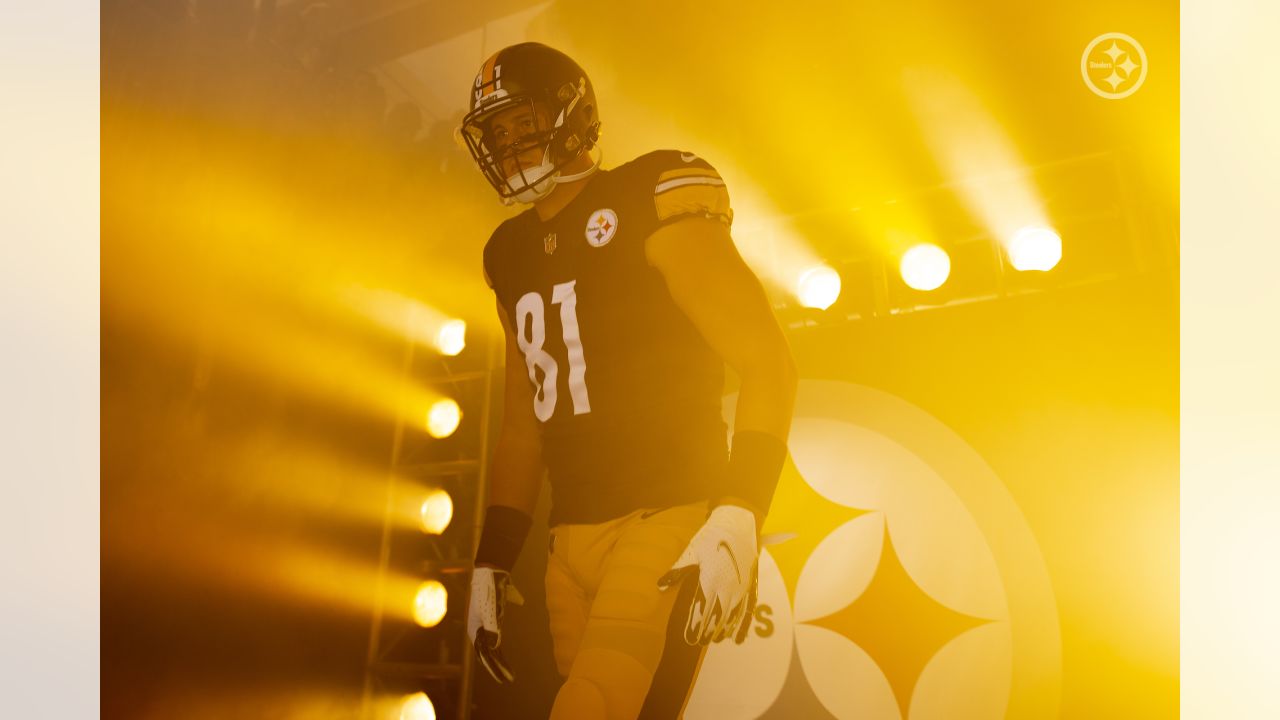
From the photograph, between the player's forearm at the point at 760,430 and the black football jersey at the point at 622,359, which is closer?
the player's forearm at the point at 760,430

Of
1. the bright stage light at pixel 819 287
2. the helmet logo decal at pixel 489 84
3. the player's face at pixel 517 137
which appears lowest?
the bright stage light at pixel 819 287

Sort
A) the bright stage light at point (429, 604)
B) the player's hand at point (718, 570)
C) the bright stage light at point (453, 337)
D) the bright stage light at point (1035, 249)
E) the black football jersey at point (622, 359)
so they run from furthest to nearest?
1. the bright stage light at point (429, 604)
2. the bright stage light at point (453, 337)
3. the bright stage light at point (1035, 249)
4. the black football jersey at point (622, 359)
5. the player's hand at point (718, 570)

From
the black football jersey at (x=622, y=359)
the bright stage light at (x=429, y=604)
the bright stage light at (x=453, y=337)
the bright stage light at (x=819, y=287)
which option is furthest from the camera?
the bright stage light at (x=429, y=604)

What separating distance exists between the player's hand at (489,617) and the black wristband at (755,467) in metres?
0.50

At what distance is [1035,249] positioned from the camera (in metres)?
1.92

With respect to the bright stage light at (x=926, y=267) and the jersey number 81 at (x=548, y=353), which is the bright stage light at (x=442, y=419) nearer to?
the jersey number 81 at (x=548, y=353)

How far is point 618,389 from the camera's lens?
1.34 metres

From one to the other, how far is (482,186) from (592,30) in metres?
0.44

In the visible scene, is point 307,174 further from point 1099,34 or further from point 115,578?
point 1099,34

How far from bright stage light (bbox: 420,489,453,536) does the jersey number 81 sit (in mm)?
959

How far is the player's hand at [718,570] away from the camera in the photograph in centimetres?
110

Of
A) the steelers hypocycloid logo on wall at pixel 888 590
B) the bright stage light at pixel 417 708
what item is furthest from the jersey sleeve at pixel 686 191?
the bright stage light at pixel 417 708

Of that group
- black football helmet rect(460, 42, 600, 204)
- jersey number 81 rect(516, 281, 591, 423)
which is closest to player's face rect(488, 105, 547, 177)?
black football helmet rect(460, 42, 600, 204)

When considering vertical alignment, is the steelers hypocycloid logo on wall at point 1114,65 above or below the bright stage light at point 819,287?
above
